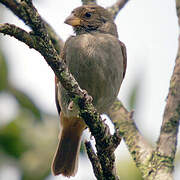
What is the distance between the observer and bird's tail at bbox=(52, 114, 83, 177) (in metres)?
4.39

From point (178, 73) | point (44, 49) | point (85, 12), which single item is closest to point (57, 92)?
point (85, 12)

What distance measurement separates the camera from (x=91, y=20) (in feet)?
15.1

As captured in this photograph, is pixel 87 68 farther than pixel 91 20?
No

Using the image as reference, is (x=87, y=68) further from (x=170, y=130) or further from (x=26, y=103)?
(x=170, y=130)

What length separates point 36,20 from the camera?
2523 millimetres

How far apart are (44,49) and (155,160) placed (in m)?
1.70

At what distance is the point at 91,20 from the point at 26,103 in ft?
5.12

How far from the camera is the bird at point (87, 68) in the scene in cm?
389

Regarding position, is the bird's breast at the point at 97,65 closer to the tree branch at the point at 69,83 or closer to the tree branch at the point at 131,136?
the tree branch at the point at 131,136

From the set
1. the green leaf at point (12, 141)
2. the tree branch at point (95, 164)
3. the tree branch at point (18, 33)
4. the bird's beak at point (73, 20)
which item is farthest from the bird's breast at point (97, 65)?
the tree branch at point (18, 33)

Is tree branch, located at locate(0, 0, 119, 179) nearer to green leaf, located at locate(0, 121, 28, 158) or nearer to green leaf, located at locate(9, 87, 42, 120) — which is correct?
green leaf, located at locate(0, 121, 28, 158)

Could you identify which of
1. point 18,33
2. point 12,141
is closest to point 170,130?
point 12,141

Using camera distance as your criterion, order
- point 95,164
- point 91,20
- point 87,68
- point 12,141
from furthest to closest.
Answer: point 91,20 → point 87,68 → point 12,141 → point 95,164

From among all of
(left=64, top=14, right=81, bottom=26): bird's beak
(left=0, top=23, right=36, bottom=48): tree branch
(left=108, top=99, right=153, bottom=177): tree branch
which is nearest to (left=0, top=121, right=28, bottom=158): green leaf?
(left=0, top=23, right=36, bottom=48): tree branch
